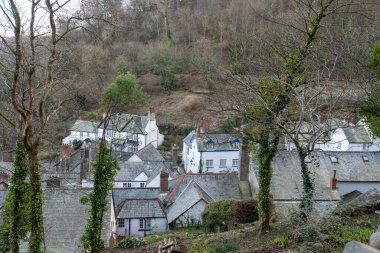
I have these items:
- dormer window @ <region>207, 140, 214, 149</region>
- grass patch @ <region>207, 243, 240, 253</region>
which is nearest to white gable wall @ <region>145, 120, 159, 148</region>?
dormer window @ <region>207, 140, 214, 149</region>

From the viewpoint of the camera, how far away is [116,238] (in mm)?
21969

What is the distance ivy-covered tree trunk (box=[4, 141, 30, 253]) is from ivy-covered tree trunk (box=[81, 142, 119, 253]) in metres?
2.04

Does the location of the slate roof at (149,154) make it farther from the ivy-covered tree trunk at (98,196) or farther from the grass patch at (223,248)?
the grass patch at (223,248)

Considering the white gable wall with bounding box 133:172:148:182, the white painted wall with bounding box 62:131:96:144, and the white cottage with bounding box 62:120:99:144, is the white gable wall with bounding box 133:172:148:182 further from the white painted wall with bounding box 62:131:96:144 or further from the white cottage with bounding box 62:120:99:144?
the white painted wall with bounding box 62:131:96:144

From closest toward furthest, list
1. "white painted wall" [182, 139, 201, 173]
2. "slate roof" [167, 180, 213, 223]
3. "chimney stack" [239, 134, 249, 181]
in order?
"slate roof" [167, 180, 213, 223] → "chimney stack" [239, 134, 249, 181] → "white painted wall" [182, 139, 201, 173]

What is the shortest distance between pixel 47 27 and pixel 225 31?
5220 centimetres

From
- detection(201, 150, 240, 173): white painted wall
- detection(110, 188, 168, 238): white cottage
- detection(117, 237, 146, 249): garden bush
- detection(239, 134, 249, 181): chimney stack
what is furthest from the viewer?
detection(201, 150, 240, 173): white painted wall

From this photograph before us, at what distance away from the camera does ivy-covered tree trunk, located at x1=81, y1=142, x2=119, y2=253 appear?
14.8 meters

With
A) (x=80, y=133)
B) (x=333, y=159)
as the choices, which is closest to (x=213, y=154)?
(x=333, y=159)

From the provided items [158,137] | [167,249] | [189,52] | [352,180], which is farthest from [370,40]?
[189,52]

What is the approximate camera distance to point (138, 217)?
23266mm

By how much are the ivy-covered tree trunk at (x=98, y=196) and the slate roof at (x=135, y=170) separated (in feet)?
51.6

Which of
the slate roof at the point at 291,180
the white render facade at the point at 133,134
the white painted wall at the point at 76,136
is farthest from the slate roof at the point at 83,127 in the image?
the slate roof at the point at 291,180

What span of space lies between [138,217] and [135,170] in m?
9.15
